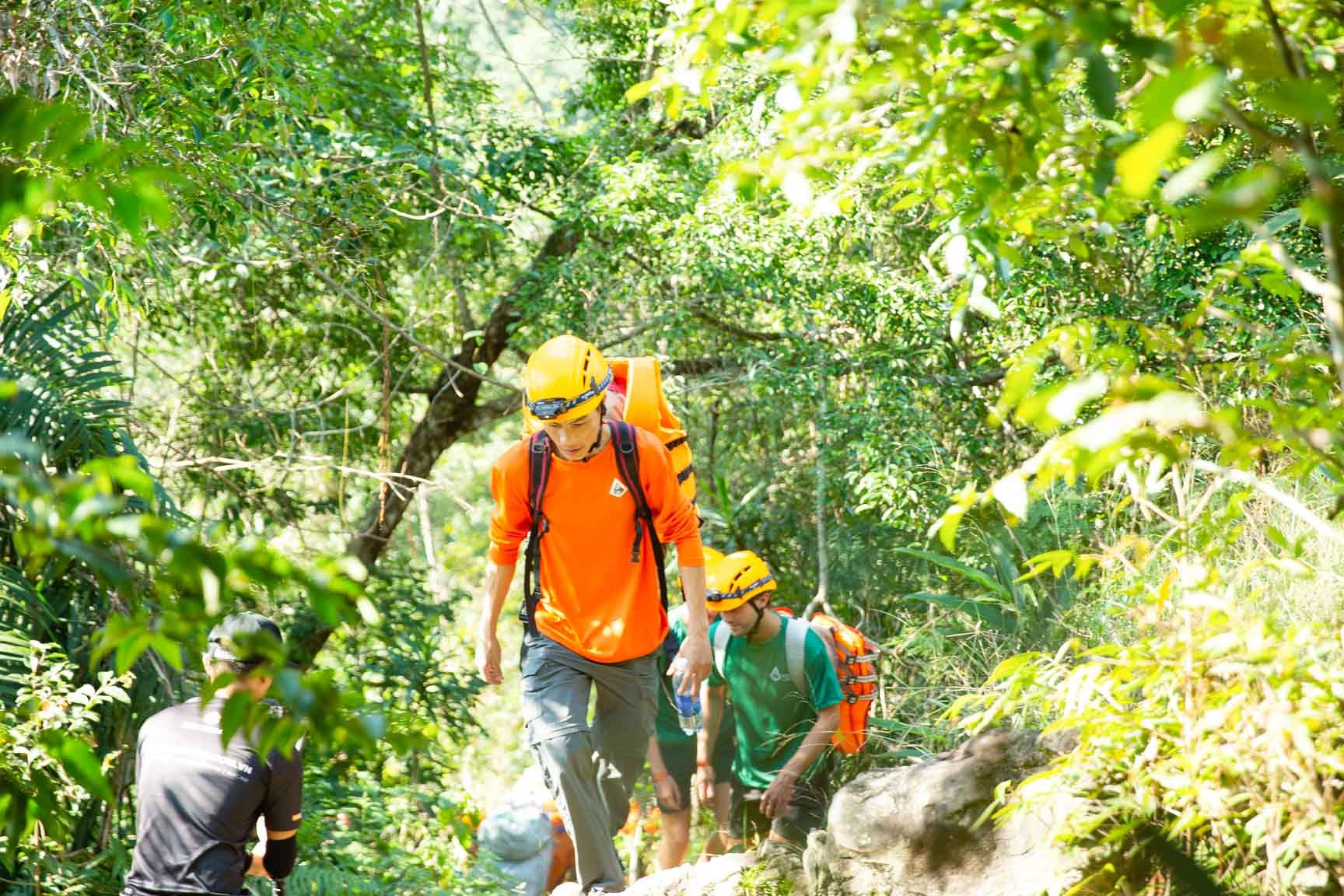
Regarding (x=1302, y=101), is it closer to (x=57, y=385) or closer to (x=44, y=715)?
(x=44, y=715)

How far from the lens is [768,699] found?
20.4 feet

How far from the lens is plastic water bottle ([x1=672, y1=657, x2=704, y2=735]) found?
504 centimetres

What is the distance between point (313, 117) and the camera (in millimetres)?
8508

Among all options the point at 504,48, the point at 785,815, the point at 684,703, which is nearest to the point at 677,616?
the point at 684,703

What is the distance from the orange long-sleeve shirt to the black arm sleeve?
1227 mm

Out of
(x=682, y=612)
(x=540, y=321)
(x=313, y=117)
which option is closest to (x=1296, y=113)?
(x=682, y=612)

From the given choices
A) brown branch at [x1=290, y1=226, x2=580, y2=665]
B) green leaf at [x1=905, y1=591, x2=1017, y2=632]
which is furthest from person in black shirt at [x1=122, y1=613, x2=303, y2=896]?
brown branch at [x1=290, y1=226, x2=580, y2=665]

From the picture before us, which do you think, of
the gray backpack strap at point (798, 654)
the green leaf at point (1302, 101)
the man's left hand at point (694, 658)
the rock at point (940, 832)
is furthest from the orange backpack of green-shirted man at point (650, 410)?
→ the green leaf at point (1302, 101)

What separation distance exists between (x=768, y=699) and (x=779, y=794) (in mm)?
509

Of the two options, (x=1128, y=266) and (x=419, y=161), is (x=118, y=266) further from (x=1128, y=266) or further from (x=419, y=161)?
(x=1128, y=266)

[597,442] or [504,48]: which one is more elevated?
[504,48]

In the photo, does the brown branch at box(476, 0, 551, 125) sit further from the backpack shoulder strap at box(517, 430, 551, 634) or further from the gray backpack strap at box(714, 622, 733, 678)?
the backpack shoulder strap at box(517, 430, 551, 634)

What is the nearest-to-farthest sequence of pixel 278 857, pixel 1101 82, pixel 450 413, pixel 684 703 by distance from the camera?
pixel 1101 82 < pixel 278 857 < pixel 684 703 < pixel 450 413

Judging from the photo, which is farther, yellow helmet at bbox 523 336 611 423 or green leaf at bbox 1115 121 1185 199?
yellow helmet at bbox 523 336 611 423
